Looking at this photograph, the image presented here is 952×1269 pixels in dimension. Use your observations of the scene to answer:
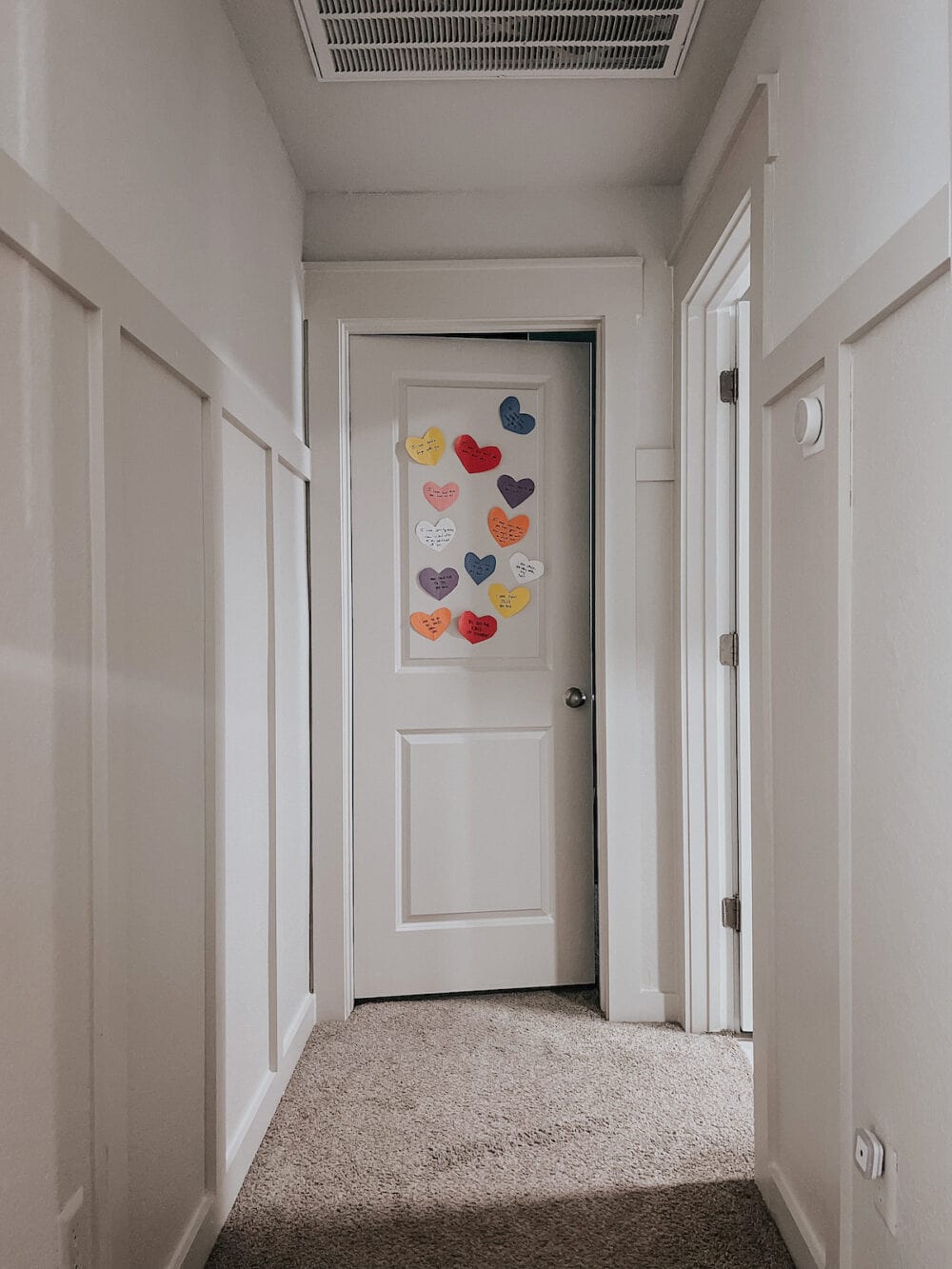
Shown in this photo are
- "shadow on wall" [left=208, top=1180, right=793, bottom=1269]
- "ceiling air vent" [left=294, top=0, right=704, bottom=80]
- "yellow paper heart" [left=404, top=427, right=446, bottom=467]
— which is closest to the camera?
"shadow on wall" [left=208, top=1180, right=793, bottom=1269]

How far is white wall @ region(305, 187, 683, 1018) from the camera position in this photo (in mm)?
2605

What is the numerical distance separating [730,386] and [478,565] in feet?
2.81

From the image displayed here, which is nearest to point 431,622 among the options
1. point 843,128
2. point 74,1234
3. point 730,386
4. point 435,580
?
point 435,580

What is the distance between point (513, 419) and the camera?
9.08 ft

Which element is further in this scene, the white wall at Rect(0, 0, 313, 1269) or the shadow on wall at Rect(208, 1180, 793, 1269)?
the shadow on wall at Rect(208, 1180, 793, 1269)

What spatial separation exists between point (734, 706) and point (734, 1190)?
113cm

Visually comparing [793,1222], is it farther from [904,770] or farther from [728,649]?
[728,649]

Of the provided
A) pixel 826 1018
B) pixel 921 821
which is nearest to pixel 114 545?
pixel 921 821

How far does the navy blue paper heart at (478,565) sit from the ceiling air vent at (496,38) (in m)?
1.22

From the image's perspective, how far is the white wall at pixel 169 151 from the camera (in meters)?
1.08

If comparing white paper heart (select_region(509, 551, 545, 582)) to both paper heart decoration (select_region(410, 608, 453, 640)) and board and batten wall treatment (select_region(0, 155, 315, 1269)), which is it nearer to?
→ paper heart decoration (select_region(410, 608, 453, 640))

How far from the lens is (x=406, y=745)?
2760 mm

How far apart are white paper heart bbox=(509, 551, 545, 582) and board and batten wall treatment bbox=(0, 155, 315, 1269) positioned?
0.89 metres

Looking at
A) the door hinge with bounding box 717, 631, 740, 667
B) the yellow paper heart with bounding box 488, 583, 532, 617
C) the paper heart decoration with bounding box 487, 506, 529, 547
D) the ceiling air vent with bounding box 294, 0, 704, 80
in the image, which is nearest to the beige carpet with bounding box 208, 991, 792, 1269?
the door hinge with bounding box 717, 631, 740, 667
